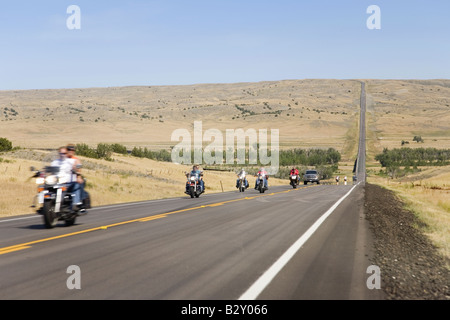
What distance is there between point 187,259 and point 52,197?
5.26 meters

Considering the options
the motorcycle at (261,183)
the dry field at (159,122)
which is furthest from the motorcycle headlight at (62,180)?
the dry field at (159,122)

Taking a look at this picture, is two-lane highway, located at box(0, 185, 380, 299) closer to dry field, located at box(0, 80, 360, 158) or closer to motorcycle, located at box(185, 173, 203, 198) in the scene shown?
motorcycle, located at box(185, 173, 203, 198)

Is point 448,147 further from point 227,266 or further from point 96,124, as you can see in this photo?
point 227,266

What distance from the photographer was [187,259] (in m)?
8.47

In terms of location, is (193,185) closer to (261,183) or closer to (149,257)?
(261,183)

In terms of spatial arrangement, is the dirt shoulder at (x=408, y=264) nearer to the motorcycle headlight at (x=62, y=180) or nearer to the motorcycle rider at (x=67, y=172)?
the motorcycle rider at (x=67, y=172)

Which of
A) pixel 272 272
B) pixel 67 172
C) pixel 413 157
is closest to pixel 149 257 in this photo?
pixel 272 272

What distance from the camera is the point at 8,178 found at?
2639 cm

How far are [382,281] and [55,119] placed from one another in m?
159

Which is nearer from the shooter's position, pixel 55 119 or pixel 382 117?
pixel 55 119

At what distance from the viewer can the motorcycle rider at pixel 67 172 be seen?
12664 mm

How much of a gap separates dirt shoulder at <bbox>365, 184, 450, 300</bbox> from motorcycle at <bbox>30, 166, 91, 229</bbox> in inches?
297
